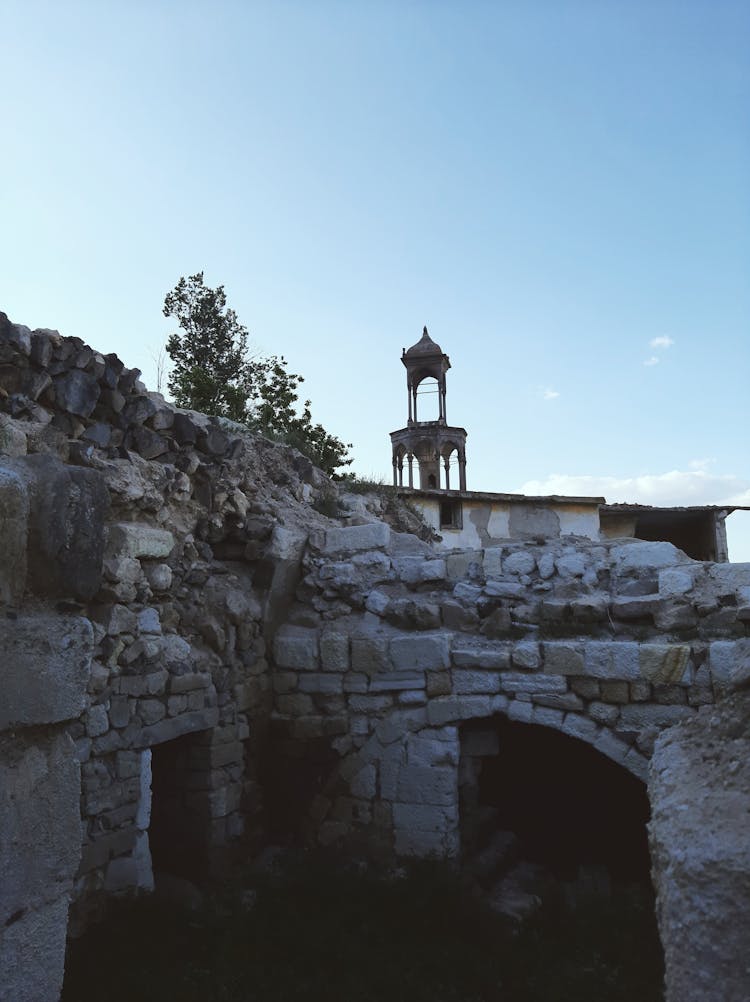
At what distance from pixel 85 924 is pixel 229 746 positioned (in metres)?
1.63

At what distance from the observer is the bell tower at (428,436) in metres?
25.3

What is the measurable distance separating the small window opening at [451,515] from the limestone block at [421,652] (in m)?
12.0

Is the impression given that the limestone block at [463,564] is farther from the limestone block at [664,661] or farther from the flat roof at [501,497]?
the flat roof at [501,497]

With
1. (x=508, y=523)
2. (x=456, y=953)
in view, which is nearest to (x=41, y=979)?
(x=456, y=953)

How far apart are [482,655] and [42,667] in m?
4.42

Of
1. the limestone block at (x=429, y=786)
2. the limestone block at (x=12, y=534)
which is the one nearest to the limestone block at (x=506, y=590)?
the limestone block at (x=429, y=786)

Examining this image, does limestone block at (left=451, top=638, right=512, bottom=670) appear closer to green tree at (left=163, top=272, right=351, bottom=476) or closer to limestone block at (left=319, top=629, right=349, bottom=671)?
limestone block at (left=319, top=629, right=349, bottom=671)

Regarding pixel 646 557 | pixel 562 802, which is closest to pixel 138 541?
pixel 646 557

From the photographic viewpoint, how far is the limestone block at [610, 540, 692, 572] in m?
5.97

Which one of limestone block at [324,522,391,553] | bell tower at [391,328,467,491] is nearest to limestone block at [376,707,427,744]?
limestone block at [324,522,391,553]

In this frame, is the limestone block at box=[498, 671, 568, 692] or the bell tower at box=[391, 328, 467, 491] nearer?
the limestone block at box=[498, 671, 568, 692]

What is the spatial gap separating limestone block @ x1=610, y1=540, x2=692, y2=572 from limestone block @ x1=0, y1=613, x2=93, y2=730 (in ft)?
16.3

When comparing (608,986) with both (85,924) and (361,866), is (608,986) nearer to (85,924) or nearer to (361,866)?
(361,866)

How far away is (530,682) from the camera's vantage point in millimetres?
5699
